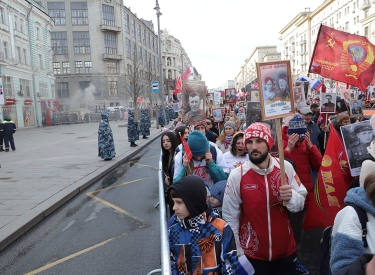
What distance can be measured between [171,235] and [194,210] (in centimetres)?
29

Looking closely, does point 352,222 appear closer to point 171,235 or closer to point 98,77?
point 171,235

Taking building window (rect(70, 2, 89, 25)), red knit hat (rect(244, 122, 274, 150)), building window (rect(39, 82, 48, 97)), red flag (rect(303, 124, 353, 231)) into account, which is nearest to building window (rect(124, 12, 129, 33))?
building window (rect(70, 2, 89, 25))

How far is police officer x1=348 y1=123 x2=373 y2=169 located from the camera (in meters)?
3.31

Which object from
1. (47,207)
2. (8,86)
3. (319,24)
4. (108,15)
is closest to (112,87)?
(108,15)

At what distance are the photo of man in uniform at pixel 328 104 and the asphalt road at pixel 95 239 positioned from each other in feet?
14.3

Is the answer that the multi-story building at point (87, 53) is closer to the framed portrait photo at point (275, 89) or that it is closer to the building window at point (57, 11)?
the building window at point (57, 11)

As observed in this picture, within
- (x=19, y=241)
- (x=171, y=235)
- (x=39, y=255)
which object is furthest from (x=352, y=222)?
(x=19, y=241)

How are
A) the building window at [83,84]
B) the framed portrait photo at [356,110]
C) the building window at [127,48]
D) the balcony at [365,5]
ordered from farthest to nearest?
1. the building window at [127,48]
2. the building window at [83,84]
3. the balcony at [365,5]
4. the framed portrait photo at [356,110]

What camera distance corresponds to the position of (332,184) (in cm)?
353

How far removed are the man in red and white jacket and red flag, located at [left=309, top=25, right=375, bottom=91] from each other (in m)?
3.67

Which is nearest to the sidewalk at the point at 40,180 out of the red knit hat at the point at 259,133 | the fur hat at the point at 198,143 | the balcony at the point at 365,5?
the fur hat at the point at 198,143

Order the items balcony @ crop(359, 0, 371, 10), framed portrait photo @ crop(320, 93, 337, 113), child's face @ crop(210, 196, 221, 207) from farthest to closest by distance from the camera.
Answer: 1. balcony @ crop(359, 0, 371, 10)
2. framed portrait photo @ crop(320, 93, 337, 113)
3. child's face @ crop(210, 196, 221, 207)

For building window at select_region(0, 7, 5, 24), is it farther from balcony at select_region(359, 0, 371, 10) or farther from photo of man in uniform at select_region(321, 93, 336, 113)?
balcony at select_region(359, 0, 371, 10)

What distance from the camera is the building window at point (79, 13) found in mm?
58031
